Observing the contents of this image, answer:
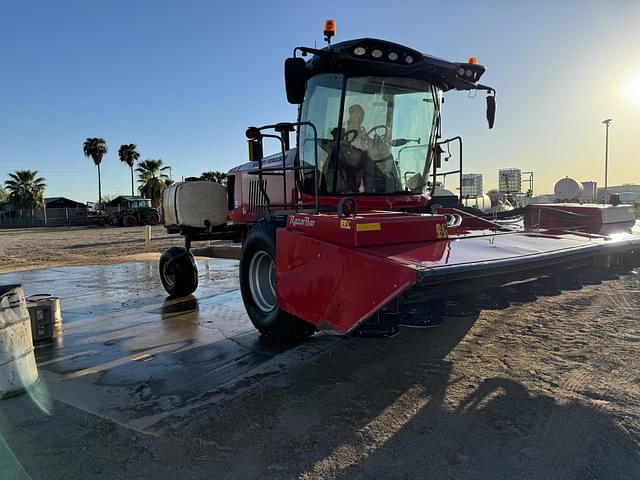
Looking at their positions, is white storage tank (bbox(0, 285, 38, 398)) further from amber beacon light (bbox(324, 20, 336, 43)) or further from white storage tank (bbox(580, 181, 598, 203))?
white storage tank (bbox(580, 181, 598, 203))

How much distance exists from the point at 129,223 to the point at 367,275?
37698 mm

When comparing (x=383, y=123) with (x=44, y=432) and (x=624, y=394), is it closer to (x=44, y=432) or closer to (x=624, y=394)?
(x=624, y=394)

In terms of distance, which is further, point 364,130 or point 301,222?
point 364,130

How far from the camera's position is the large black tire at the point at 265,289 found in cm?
447

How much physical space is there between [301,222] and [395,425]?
1740 millimetres

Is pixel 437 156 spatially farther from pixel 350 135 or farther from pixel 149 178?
pixel 149 178

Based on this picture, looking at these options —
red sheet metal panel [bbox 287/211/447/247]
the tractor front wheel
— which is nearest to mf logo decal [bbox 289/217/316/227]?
red sheet metal panel [bbox 287/211/447/247]

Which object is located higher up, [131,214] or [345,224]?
[345,224]

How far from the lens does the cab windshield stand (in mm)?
4730

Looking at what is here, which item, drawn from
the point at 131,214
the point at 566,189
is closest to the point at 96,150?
the point at 131,214

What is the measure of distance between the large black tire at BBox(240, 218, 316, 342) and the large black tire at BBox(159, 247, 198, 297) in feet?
9.61

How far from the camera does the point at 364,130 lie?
482cm

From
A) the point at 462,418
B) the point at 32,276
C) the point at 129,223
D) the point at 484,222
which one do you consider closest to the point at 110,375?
the point at 462,418

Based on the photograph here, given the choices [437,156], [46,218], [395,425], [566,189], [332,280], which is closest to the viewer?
[395,425]
